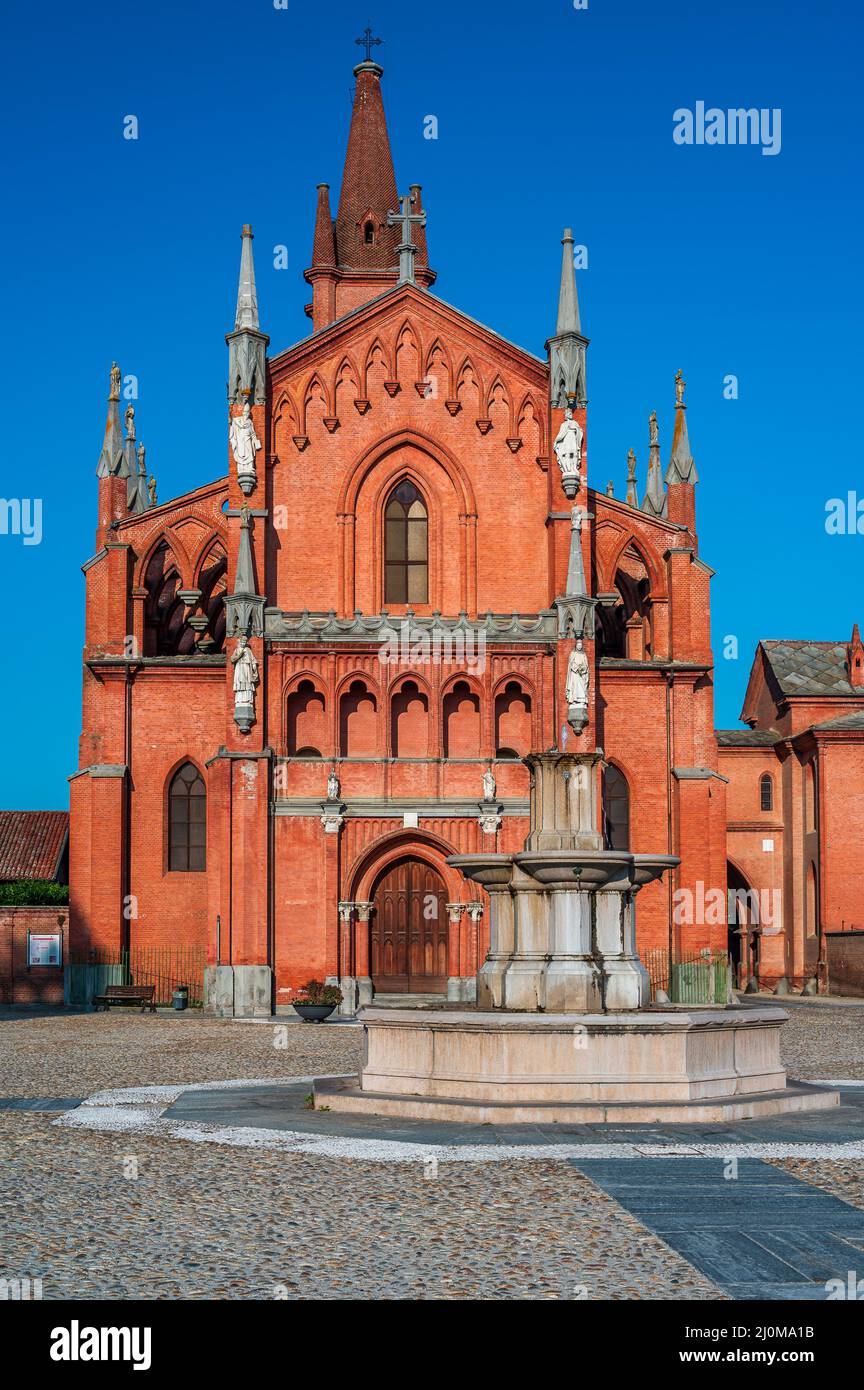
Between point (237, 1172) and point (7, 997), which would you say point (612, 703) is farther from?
point (237, 1172)

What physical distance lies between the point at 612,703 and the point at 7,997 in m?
18.9

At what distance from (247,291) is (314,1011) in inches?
727

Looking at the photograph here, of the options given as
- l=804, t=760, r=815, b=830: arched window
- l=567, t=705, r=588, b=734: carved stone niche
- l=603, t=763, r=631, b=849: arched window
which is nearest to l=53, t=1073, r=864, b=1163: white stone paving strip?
l=567, t=705, r=588, b=734: carved stone niche

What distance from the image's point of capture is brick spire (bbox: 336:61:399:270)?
194 ft

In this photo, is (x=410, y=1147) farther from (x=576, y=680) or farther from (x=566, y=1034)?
(x=576, y=680)

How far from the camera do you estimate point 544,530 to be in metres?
42.1

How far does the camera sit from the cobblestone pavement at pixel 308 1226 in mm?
8672

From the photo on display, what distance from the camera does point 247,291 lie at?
41250 mm

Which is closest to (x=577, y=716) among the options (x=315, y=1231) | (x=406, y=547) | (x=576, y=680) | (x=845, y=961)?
(x=576, y=680)

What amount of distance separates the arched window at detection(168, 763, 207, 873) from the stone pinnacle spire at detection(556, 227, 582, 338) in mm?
14889

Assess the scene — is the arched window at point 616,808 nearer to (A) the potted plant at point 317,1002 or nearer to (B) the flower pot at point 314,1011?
(A) the potted plant at point 317,1002

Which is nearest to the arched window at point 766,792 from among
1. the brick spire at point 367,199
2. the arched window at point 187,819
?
the arched window at point 187,819

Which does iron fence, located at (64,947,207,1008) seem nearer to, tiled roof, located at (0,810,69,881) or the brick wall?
tiled roof, located at (0,810,69,881)
